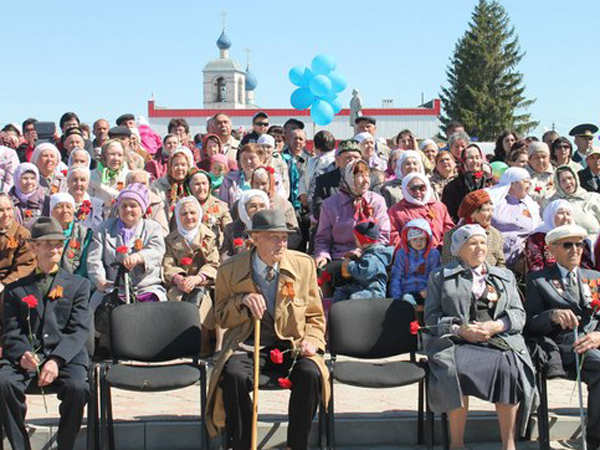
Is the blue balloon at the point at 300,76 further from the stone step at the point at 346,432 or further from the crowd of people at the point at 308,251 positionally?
the stone step at the point at 346,432

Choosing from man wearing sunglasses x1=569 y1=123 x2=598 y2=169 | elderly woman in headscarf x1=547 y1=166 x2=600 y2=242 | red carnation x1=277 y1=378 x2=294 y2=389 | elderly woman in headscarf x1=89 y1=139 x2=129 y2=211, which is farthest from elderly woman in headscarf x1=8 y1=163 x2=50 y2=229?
man wearing sunglasses x1=569 y1=123 x2=598 y2=169

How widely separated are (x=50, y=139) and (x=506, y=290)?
7541 mm

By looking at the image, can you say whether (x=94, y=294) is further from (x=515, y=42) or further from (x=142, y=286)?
(x=515, y=42)

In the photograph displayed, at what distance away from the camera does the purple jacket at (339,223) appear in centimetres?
792

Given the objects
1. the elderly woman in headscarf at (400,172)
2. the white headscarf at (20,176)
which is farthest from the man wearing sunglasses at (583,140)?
the white headscarf at (20,176)

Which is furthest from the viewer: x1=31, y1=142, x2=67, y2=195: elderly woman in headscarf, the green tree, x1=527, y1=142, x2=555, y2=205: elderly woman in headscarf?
the green tree

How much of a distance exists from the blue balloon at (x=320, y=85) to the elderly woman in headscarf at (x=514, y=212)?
6.71 meters

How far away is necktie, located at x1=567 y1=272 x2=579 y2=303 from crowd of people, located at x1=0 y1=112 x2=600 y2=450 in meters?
0.01

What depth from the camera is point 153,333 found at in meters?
6.13

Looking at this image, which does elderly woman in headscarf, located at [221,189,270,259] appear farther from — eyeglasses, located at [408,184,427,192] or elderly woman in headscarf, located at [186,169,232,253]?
eyeglasses, located at [408,184,427,192]

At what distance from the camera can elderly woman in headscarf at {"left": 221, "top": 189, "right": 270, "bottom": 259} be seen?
306 inches

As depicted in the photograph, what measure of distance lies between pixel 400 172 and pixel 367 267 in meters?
1.70

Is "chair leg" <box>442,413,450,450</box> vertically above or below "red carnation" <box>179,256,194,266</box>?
below

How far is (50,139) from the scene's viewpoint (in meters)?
11.8
